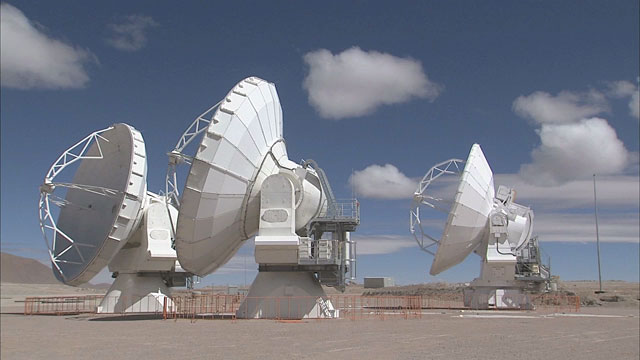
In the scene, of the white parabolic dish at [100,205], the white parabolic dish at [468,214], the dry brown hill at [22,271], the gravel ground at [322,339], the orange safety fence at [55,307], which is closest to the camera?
the gravel ground at [322,339]

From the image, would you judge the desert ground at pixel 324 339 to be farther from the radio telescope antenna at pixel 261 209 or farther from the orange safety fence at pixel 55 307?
the orange safety fence at pixel 55 307

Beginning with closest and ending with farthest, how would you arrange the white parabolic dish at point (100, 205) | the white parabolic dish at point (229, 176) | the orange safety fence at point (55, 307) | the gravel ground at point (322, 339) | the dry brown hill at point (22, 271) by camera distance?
the gravel ground at point (322, 339), the white parabolic dish at point (229, 176), the white parabolic dish at point (100, 205), the orange safety fence at point (55, 307), the dry brown hill at point (22, 271)

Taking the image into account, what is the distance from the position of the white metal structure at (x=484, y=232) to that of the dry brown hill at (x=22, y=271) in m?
169

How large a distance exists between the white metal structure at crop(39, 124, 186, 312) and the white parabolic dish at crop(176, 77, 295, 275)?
4.23 m

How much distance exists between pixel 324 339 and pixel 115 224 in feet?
44.7

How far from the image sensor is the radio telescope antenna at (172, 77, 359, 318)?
2573 cm

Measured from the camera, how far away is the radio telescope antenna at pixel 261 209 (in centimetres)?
2573

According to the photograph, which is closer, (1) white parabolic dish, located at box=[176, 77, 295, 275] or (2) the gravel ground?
(2) the gravel ground

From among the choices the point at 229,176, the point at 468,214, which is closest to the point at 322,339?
the point at 229,176

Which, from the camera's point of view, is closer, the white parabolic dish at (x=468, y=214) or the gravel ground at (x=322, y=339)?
the gravel ground at (x=322, y=339)

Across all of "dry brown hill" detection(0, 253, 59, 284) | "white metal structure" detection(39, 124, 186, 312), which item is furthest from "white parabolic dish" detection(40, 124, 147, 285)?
"dry brown hill" detection(0, 253, 59, 284)

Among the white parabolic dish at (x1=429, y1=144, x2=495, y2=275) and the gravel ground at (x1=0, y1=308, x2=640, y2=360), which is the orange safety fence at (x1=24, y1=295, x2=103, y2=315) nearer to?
the gravel ground at (x1=0, y1=308, x2=640, y2=360)

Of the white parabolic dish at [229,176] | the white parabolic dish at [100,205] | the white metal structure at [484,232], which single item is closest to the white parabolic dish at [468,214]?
the white metal structure at [484,232]

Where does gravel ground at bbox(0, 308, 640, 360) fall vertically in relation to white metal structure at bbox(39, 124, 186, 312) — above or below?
below
